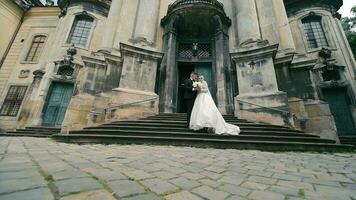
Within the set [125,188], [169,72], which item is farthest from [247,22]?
[125,188]

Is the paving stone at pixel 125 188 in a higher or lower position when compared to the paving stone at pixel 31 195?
lower

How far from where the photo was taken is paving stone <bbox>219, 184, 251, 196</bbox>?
5.44 feet

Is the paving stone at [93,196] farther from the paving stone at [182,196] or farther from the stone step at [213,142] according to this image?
the stone step at [213,142]

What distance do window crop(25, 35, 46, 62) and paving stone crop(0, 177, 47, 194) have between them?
61.5 feet

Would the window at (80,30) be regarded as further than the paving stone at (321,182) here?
Yes

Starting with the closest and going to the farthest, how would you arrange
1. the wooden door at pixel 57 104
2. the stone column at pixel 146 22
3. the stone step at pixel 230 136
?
the stone step at pixel 230 136, the stone column at pixel 146 22, the wooden door at pixel 57 104

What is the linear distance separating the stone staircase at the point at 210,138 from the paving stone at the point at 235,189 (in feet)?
10.9

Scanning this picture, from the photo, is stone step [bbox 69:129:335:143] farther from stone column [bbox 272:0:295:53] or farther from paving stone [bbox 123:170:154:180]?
stone column [bbox 272:0:295:53]

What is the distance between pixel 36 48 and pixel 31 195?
2006 centimetres

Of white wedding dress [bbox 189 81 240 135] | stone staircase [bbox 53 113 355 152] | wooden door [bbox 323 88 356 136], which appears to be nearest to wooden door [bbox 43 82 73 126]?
stone staircase [bbox 53 113 355 152]

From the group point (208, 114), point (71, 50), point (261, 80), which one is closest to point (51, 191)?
point (208, 114)

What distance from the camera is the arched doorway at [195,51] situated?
1124 cm

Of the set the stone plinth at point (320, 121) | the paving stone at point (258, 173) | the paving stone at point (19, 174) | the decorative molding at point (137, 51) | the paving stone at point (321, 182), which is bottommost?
the paving stone at point (321, 182)

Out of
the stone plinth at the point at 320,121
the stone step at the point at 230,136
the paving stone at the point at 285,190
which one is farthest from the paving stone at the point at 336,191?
the stone plinth at the point at 320,121
